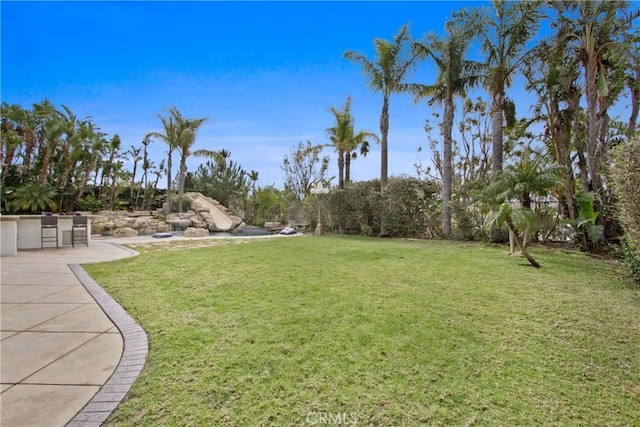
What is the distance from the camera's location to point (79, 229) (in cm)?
1114

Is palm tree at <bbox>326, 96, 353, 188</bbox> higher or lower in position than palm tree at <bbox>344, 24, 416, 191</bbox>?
lower

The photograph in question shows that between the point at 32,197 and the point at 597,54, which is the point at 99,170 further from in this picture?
the point at 597,54

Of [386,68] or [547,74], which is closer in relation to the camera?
[547,74]

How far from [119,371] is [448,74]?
13922 mm

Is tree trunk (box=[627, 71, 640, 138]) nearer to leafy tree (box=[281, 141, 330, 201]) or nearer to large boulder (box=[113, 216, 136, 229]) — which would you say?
leafy tree (box=[281, 141, 330, 201])

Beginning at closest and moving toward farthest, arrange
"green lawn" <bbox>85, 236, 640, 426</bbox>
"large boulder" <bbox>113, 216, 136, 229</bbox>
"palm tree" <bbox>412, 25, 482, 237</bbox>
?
"green lawn" <bbox>85, 236, 640, 426</bbox>, "palm tree" <bbox>412, 25, 482, 237</bbox>, "large boulder" <bbox>113, 216, 136, 229</bbox>

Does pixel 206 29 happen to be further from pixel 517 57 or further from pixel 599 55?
A: pixel 599 55

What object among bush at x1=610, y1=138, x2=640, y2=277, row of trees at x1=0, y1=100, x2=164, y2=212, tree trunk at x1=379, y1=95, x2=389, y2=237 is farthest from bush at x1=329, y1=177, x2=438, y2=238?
row of trees at x1=0, y1=100, x2=164, y2=212

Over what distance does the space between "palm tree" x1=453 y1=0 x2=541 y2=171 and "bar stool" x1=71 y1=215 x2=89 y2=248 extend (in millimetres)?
15046

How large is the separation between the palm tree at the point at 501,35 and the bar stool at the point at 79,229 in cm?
1505

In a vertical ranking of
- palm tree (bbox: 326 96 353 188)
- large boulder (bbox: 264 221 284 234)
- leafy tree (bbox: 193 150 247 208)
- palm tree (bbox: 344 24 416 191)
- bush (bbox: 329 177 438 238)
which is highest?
palm tree (bbox: 344 24 416 191)

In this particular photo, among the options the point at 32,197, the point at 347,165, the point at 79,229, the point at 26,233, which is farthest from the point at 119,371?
the point at 32,197

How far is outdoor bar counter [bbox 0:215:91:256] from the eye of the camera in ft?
26.8

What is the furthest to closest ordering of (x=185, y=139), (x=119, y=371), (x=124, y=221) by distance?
(x=185, y=139) < (x=124, y=221) < (x=119, y=371)
